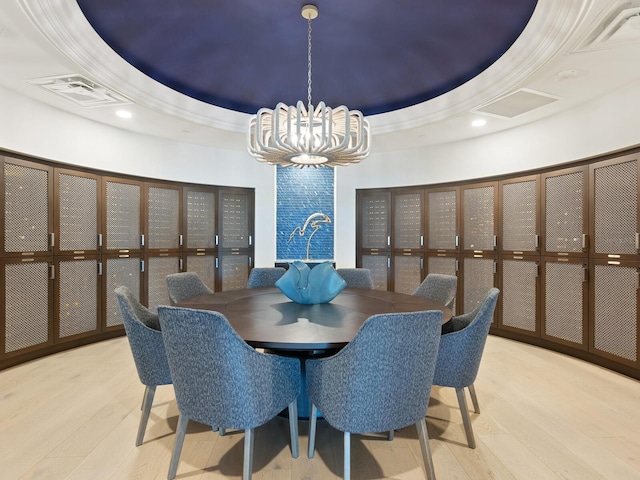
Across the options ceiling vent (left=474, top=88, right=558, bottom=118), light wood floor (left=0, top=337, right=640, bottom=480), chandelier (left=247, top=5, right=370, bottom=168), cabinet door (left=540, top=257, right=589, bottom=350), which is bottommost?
light wood floor (left=0, top=337, right=640, bottom=480)

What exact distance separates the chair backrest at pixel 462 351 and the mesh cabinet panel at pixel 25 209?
3.79 meters

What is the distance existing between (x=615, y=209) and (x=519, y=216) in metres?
1.01

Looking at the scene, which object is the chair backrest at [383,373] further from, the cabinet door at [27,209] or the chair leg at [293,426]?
the cabinet door at [27,209]

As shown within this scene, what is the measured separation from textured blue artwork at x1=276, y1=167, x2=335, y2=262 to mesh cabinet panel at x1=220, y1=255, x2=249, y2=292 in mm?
522

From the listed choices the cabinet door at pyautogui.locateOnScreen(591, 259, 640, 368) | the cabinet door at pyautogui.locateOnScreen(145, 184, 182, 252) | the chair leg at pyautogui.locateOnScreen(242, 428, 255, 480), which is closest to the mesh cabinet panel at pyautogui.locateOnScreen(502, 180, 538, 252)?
the cabinet door at pyautogui.locateOnScreen(591, 259, 640, 368)

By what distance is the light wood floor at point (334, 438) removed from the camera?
1.82m

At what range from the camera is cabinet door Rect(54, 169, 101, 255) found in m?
3.69

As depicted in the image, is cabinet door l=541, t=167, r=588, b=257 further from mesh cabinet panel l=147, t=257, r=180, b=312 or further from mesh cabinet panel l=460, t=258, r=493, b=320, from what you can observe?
mesh cabinet panel l=147, t=257, r=180, b=312

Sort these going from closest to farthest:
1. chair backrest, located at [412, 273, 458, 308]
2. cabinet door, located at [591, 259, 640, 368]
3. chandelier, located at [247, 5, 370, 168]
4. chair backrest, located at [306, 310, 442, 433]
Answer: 1. chair backrest, located at [306, 310, 442, 433]
2. chandelier, located at [247, 5, 370, 168]
3. chair backrest, located at [412, 273, 458, 308]
4. cabinet door, located at [591, 259, 640, 368]

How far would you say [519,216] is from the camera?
13.6 feet

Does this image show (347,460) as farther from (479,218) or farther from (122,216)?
(122,216)

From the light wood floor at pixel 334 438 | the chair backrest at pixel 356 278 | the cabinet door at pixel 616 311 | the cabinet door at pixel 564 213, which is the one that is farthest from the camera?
the chair backrest at pixel 356 278

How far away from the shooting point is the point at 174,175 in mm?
4676

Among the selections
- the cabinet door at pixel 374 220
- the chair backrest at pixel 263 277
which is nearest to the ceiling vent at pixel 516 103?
the cabinet door at pixel 374 220
